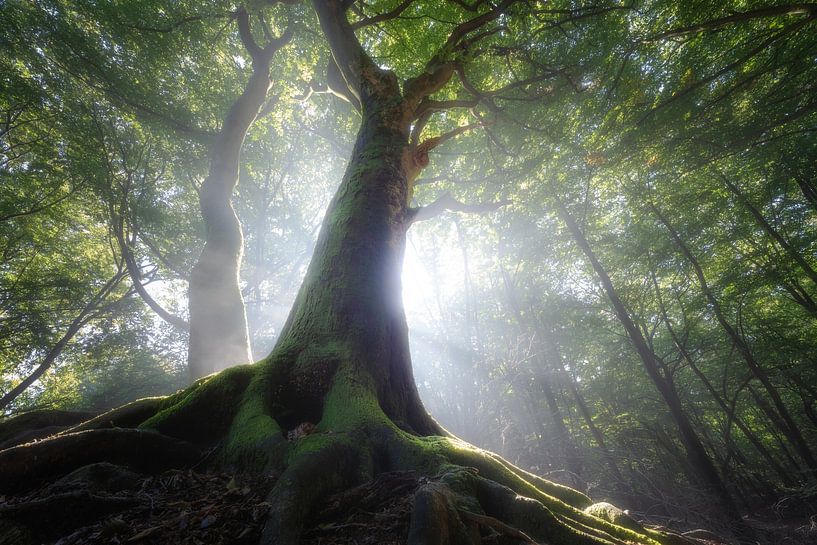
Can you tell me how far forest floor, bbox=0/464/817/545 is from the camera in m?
1.39

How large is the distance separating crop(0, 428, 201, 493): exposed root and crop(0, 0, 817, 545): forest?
0.01m

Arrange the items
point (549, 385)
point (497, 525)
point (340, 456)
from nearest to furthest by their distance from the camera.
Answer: point (497, 525)
point (340, 456)
point (549, 385)

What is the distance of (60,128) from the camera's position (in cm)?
834

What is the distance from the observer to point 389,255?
3527 mm

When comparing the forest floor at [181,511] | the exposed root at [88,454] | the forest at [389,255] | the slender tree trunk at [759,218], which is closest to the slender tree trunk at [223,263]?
the forest at [389,255]

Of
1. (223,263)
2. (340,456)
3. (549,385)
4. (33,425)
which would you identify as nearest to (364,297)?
(340,456)

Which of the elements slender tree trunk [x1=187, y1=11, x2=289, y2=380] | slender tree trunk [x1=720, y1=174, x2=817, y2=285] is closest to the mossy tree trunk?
slender tree trunk [x1=187, y1=11, x2=289, y2=380]

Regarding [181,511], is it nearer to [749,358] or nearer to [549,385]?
[749,358]

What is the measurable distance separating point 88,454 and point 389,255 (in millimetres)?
2831

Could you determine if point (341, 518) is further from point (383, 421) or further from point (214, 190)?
point (214, 190)

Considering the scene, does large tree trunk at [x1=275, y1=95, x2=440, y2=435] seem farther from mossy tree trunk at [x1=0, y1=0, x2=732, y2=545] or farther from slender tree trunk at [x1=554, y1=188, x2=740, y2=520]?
slender tree trunk at [x1=554, y1=188, x2=740, y2=520]

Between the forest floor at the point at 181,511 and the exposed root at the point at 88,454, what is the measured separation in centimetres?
20

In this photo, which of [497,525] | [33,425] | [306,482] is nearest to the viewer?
[497,525]

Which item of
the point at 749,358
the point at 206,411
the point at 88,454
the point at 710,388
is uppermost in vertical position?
the point at 206,411
